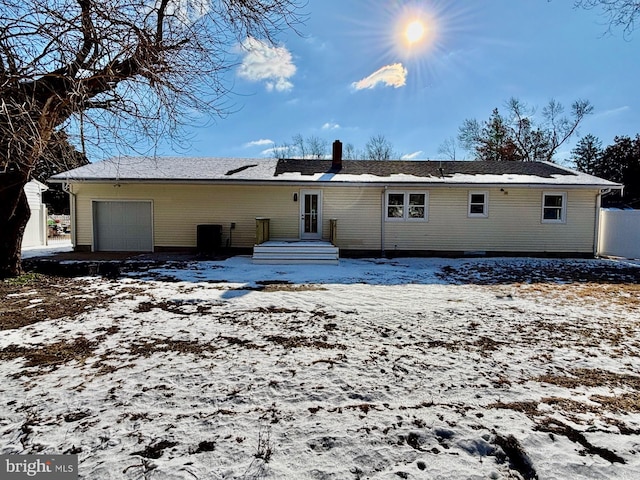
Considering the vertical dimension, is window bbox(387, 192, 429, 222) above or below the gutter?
below

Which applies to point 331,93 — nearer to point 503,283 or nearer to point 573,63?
point 573,63

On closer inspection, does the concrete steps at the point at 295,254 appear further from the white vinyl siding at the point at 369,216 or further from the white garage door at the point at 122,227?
the white garage door at the point at 122,227

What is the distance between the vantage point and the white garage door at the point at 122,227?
12016mm

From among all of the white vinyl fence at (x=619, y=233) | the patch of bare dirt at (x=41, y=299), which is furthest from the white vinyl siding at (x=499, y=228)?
the patch of bare dirt at (x=41, y=299)

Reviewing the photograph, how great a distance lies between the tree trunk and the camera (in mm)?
6684

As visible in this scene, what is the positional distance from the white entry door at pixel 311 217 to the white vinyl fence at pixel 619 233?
36.3 ft

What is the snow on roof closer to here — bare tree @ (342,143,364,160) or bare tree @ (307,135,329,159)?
bare tree @ (342,143,364,160)

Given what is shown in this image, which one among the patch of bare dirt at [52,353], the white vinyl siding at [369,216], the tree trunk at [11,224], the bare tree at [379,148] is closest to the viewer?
the patch of bare dirt at [52,353]

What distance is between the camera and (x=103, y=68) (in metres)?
4.43

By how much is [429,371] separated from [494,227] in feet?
33.4

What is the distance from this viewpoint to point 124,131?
5.23 meters

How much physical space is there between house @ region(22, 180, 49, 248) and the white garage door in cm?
424

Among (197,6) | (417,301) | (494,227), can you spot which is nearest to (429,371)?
(417,301)

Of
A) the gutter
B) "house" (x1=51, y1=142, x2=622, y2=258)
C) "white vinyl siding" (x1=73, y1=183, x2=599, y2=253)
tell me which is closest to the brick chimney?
"house" (x1=51, y1=142, x2=622, y2=258)
